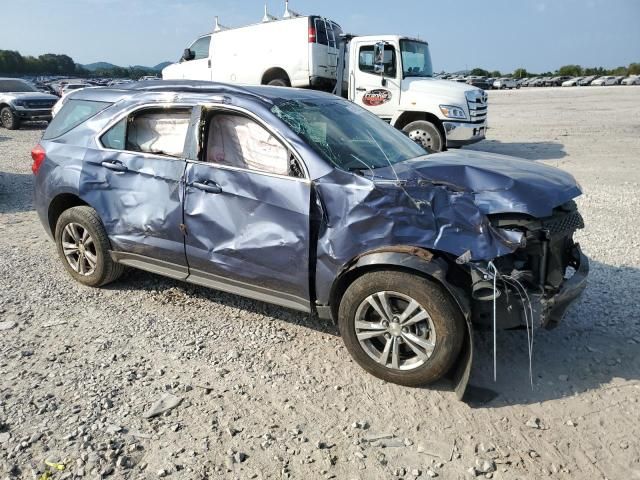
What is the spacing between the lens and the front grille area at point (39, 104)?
1802 centimetres

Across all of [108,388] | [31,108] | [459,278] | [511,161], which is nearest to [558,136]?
[511,161]

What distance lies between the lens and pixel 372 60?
38.2ft

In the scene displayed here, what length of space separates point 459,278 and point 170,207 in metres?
Answer: 2.24

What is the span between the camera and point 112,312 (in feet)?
14.5

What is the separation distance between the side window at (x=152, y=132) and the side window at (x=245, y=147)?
28 cm

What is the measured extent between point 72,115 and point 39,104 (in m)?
15.7

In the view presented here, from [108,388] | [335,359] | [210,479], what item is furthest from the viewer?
[335,359]

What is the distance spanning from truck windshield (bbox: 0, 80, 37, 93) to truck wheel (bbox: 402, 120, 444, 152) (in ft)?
49.3

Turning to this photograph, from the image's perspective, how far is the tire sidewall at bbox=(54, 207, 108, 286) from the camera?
15.0 feet

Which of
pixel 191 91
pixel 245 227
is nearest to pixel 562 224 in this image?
pixel 245 227

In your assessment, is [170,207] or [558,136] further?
[558,136]

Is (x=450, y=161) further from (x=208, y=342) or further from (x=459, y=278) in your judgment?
(x=208, y=342)

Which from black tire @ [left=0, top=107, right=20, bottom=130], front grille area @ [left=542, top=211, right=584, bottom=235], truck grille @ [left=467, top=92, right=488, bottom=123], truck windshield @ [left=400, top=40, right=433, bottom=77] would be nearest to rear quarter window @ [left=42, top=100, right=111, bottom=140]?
front grille area @ [left=542, top=211, right=584, bottom=235]

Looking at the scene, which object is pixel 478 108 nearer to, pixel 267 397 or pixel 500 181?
pixel 500 181
